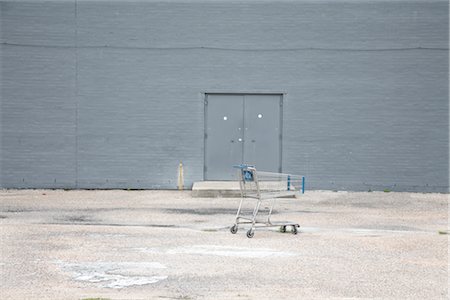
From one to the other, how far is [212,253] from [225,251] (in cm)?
25

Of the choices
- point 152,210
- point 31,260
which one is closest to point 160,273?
point 31,260

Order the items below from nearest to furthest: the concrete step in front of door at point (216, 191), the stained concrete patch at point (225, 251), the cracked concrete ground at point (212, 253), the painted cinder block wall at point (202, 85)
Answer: the cracked concrete ground at point (212, 253) < the stained concrete patch at point (225, 251) < the concrete step in front of door at point (216, 191) < the painted cinder block wall at point (202, 85)

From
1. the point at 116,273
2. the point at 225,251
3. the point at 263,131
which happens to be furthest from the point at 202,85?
the point at 116,273

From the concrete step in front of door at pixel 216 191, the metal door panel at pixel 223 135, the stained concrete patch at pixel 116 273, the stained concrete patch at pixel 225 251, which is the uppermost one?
the metal door panel at pixel 223 135

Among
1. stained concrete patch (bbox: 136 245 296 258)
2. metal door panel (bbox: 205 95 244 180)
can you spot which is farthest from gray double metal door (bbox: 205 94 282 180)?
stained concrete patch (bbox: 136 245 296 258)

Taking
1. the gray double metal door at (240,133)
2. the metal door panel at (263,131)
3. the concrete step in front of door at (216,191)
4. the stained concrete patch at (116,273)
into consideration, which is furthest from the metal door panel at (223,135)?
the stained concrete patch at (116,273)

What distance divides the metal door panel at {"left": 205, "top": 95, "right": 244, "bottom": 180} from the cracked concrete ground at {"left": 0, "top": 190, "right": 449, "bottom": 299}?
433cm

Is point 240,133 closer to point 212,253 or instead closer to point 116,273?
point 212,253

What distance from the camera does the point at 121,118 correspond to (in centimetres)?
2116

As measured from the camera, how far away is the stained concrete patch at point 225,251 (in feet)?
32.4

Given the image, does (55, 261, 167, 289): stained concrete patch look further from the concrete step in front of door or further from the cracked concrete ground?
the concrete step in front of door

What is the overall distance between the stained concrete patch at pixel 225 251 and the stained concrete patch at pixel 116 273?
1007mm

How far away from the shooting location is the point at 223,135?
842 inches

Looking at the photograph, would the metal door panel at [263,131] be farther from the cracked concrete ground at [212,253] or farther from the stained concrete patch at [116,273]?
the stained concrete patch at [116,273]
